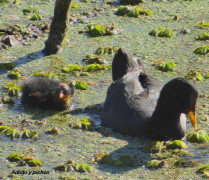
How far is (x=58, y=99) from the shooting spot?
754 cm

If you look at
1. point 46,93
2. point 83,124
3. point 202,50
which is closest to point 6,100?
point 46,93

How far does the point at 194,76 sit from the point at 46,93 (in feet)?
5.56

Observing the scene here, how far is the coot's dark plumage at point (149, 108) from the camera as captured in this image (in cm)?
687

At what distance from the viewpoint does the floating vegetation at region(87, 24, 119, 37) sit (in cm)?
953

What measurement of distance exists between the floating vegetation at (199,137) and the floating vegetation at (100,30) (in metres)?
2.98

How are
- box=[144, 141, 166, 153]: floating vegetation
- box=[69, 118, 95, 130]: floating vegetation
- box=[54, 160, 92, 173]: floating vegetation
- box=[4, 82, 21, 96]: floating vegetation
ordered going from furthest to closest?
box=[4, 82, 21, 96]: floating vegetation < box=[69, 118, 95, 130]: floating vegetation < box=[144, 141, 166, 153]: floating vegetation < box=[54, 160, 92, 173]: floating vegetation

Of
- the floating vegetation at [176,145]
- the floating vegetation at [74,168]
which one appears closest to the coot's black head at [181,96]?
the floating vegetation at [176,145]

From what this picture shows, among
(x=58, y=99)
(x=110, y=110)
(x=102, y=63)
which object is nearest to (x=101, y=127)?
(x=110, y=110)

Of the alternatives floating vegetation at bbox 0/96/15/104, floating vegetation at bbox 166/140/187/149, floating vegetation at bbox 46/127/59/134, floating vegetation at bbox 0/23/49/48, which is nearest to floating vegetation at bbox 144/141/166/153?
floating vegetation at bbox 166/140/187/149

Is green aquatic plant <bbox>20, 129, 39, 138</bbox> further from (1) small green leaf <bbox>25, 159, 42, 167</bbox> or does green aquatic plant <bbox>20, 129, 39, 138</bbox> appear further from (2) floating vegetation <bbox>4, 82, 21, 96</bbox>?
(2) floating vegetation <bbox>4, 82, 21, 96</bbox>

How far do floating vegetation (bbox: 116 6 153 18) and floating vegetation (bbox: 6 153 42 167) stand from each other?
4.33 meters

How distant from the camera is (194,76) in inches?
327

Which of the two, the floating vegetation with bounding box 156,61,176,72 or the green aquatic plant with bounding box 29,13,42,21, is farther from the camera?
the green aquatic plant with bounding box 29,13,42,21

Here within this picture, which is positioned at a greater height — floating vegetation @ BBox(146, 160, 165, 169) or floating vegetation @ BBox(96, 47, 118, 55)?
floating vegetation @ BBox(96, 47, 118, 55)
